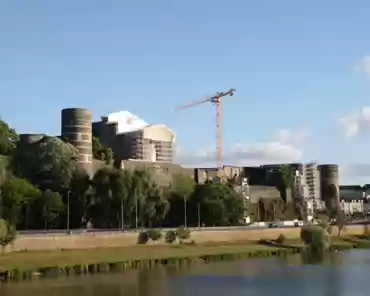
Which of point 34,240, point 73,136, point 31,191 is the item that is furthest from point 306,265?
point 73,136

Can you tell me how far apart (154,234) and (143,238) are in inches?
80.0

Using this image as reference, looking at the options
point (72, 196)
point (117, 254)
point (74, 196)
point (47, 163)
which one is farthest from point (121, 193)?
point (117, 254)

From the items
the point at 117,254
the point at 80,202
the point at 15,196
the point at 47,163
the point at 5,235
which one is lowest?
the point at 117,254

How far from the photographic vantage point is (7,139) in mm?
128750

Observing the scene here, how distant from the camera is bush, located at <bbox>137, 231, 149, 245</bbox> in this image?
104 meters

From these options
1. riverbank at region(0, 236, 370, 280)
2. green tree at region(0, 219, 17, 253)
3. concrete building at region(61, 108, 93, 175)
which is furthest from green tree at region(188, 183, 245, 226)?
green tree at region(0, 219, 17, 253)

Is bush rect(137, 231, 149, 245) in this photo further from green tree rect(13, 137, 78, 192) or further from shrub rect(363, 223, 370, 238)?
shrub rect(363, 223, 370, 238)

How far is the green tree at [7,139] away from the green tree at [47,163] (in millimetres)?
1697

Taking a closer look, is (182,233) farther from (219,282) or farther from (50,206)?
(219,282)

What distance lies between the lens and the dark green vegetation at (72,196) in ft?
381

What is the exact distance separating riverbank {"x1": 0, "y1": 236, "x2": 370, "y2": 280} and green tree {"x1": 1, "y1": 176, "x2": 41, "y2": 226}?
22.1 metres

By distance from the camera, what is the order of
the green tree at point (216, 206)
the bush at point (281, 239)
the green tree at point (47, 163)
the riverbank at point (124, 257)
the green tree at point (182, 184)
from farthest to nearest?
the green tree at point (182, 184) → the green tree at point (216, 206) → the green tree at point (47, 163) → the bush at point (281, 239) → the riverbank at point (124, 257)

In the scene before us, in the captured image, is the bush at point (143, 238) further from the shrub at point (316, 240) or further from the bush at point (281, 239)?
the bush at point (281, 239)

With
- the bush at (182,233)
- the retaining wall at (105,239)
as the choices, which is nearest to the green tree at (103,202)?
the bush at (182,233)
